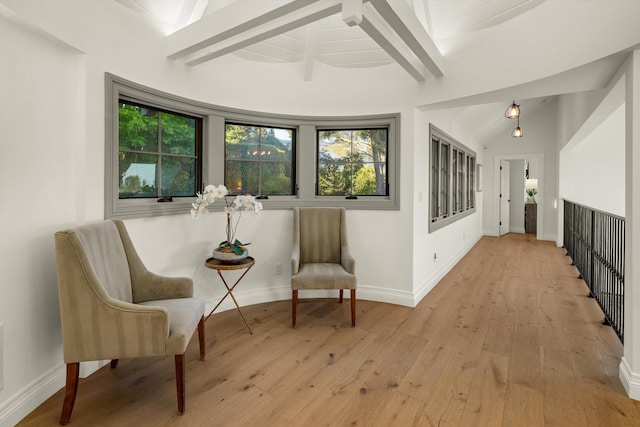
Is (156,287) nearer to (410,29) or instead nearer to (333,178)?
(333,178)

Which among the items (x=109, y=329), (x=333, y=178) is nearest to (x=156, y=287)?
(x=109, y=329)

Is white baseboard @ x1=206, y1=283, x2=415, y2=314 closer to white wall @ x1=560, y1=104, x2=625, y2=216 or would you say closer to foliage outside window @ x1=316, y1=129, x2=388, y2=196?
foliage outside window @ x1=316, y1=129, x2=388, y2=196

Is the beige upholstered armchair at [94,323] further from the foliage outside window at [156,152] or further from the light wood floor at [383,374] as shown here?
the foliage outside window at [156,152]

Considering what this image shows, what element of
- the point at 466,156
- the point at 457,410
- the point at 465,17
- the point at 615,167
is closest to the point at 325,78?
the point at 465,17

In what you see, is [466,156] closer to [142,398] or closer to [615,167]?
[615,167]

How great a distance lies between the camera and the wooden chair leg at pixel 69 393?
175cm

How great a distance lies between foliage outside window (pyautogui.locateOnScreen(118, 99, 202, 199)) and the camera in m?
2.65

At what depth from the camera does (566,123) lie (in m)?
6.23

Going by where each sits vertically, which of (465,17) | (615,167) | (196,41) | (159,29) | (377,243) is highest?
(465,17)

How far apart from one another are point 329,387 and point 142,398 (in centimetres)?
111

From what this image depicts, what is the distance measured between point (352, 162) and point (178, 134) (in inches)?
73.4

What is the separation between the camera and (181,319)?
6.46 feet

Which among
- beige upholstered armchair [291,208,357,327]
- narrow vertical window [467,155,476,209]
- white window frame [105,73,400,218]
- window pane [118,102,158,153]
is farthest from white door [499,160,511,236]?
window pane [118,102,158,153]

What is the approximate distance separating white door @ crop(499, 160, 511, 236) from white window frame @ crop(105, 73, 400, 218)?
658 centimetres
